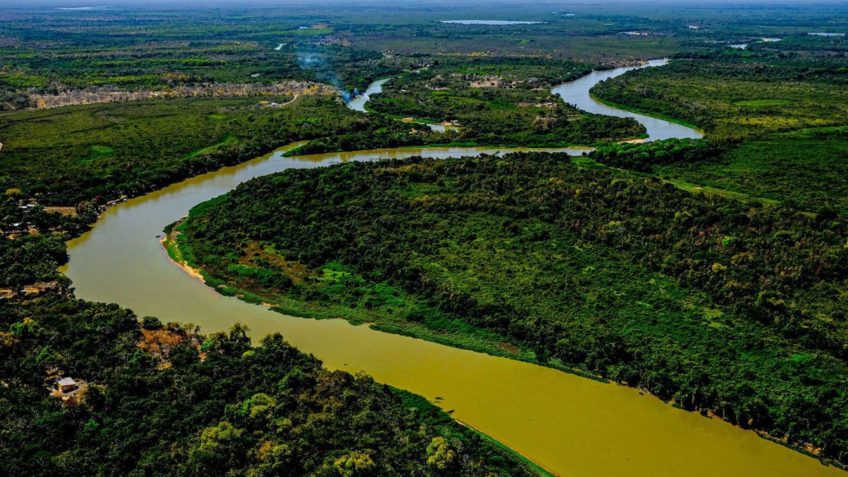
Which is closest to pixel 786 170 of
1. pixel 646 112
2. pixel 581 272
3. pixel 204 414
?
pixel 581 272

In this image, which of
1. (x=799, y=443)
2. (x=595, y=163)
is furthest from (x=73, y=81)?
(x=799, y=443)

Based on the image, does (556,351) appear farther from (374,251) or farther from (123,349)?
(123,349)

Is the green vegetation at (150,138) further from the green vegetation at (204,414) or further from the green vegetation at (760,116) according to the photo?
the green vegetation at (760,116)

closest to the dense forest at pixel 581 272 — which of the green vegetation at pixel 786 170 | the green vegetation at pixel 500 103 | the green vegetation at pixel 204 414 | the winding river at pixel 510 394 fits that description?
the winding river at pixel 510 394

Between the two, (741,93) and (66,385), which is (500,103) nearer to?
(741,93)

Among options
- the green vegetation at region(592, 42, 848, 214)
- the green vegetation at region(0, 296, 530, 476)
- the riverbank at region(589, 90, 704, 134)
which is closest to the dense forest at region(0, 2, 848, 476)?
the green vegetation at region(0, 296, 530, 476)
